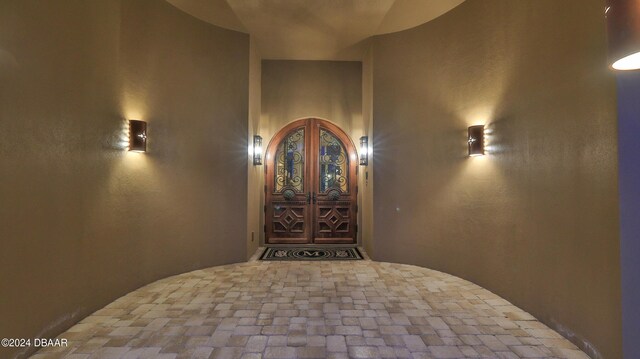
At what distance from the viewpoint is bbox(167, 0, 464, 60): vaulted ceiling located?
3.69 metres

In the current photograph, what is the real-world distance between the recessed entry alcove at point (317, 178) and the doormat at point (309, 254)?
0.67 ft

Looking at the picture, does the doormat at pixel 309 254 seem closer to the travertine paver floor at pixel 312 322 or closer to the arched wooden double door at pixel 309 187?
the arched wooden double door at pixel 309 187

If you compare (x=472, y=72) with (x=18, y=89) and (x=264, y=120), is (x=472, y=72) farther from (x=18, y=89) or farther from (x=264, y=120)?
(x=18, y=89)

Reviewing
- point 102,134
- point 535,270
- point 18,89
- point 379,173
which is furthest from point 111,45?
point 535,270

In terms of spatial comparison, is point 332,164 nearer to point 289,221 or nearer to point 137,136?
point 289,221

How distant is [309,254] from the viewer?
4.84 meters

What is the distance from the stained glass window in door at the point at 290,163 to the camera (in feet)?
18.3

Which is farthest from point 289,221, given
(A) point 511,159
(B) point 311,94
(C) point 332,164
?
(A) point 511,159

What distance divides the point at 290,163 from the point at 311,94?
1.31m

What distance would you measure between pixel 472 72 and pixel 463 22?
0.65 m

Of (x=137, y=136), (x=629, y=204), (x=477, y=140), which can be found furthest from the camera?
(x=477, y=140)

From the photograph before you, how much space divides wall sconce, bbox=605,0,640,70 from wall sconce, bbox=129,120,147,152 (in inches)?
145

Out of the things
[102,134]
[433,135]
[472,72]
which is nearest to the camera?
[102,134]

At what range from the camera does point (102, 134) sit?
9.23ft
